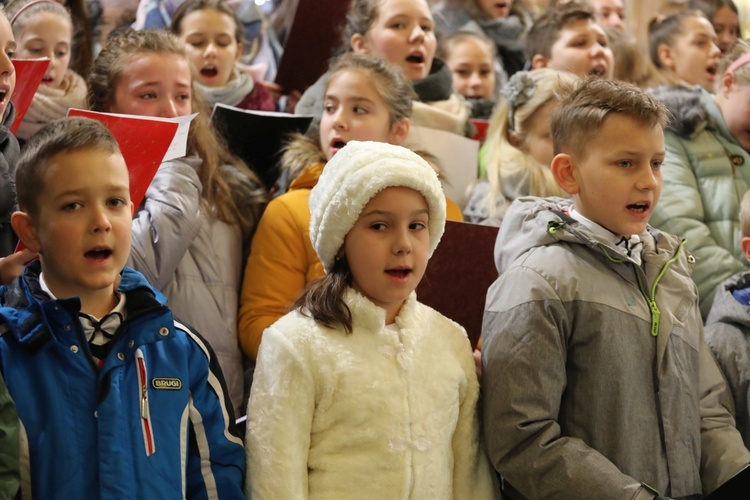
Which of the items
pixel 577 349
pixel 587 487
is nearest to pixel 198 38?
pixel 577 349

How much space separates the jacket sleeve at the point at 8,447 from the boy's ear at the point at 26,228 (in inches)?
13.0

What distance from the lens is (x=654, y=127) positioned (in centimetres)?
242

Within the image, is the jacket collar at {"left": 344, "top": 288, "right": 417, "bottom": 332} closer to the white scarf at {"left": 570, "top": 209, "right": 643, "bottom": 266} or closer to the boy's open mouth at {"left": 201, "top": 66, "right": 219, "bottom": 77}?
the white scarf at {"left": 570, "top": 209, "right": 643, "bottom": 266}

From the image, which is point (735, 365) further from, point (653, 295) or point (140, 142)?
point (140, 142)

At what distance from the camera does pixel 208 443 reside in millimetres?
2084

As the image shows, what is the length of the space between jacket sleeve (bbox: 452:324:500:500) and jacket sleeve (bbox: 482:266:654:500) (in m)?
0.03

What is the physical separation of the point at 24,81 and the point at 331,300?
41.1 inches

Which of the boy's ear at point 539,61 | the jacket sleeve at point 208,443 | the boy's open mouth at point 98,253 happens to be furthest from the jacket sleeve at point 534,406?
the boy's ear at point 539,61

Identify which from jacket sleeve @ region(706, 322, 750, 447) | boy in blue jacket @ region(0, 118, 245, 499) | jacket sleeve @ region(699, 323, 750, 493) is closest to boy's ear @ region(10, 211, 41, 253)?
boy in blue jacket @ region(0, 118, 245, 499)

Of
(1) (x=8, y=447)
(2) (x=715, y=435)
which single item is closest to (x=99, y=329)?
(1) (x=8, y=447)

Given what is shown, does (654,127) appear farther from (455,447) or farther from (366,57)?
(366,57)

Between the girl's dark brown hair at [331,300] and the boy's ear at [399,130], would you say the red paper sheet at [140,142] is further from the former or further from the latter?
the boy's ear at [399,130]

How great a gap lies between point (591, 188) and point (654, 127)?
0.69ft

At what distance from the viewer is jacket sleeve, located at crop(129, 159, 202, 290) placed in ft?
8.80
